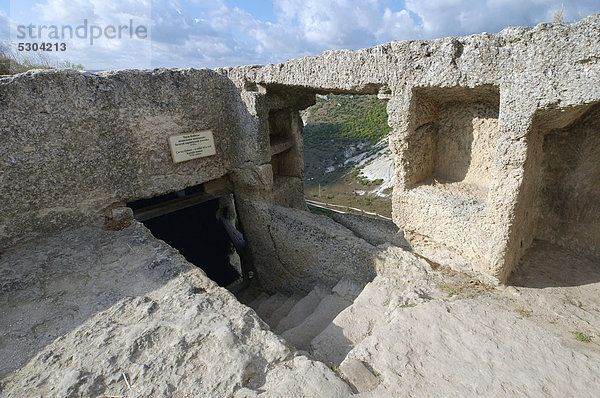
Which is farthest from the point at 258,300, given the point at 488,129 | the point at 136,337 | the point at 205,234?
the point at 488,129

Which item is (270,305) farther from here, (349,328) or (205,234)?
(205,234)

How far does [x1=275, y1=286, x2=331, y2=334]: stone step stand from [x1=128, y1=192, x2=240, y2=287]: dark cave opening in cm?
359

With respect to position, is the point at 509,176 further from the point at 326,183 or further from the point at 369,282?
the point at 326,183

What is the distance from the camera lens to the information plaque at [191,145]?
4.37 metres

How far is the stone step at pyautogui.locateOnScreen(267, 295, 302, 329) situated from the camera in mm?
→ 4120

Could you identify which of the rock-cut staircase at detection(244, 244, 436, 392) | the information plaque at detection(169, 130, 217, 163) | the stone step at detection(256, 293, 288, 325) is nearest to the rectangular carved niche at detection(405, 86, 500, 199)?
the rock-cut staircase at detection(244, 244, 436, 392)

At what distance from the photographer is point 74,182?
3.75 m

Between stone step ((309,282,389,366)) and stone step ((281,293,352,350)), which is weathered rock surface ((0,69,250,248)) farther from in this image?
stone step ((309,282,389,366))

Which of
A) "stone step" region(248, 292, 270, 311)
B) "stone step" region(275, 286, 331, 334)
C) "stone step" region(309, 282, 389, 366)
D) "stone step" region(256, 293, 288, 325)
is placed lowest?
"stone step" region(248, 292, 270, 311)

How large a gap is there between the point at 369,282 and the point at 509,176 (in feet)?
5.81

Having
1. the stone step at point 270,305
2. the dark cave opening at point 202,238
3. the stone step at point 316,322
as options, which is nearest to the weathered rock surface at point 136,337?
the stone step at point 316,322

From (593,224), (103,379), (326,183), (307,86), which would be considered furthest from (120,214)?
(326,183)

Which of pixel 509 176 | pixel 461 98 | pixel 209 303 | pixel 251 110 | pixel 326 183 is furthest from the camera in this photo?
pixel 326 183

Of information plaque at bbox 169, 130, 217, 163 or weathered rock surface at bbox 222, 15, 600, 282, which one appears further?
information plaque at bbox 169, 130, 217, 163
